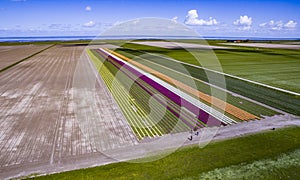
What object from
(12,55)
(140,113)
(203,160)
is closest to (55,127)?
(140,113)

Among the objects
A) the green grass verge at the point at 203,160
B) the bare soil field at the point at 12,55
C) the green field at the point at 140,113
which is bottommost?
the green grass verge at the point at 203,160

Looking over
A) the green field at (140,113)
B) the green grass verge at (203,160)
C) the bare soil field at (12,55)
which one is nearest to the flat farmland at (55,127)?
the green field at (140,113)

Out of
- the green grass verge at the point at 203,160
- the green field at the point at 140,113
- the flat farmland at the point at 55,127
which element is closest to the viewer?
the green grass verge at the point at 203,160

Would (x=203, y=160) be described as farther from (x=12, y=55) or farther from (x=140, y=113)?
(x=12, y=55)

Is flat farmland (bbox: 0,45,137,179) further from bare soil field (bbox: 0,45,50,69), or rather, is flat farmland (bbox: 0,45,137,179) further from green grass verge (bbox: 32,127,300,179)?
bare soil field (bbox: 0,45,50,69)

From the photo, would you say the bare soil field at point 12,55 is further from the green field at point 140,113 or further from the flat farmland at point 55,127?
the green field at point 140,113

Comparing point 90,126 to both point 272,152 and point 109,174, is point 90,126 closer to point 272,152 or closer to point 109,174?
point 109,174

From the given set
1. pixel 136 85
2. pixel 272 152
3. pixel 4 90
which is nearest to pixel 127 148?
pixel 272 152
